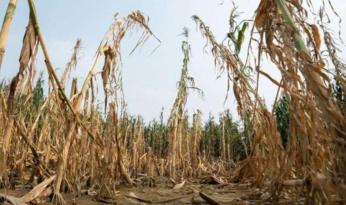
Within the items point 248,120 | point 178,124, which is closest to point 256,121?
point 248,120

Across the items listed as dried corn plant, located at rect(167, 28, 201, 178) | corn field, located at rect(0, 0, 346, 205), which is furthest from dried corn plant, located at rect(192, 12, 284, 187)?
dried corn plant, located at rect(167, 28, 201, 178)

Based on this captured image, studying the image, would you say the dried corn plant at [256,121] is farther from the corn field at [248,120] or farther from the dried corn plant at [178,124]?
the dried corn plant at [178,124]

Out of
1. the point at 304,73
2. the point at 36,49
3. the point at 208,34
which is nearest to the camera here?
the point at 304,73

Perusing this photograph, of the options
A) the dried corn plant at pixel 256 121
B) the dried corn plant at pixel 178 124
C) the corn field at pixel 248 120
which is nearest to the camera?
the corn field at pixel 248 120

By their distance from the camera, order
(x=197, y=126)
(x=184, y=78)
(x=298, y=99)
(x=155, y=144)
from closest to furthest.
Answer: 1. (x=298, y=99)
2. (x=184, y=78)
3. (x=197, y=126)
4. (x=155, y=144)

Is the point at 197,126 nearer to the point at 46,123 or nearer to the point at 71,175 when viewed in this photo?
the point at 46,123

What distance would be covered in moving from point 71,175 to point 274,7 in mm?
2043

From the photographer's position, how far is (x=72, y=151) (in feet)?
10.0

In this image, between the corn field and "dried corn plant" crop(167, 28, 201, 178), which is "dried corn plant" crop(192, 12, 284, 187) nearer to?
the corn field

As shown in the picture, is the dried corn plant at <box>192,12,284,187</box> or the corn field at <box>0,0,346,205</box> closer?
the corn field at <box>0,0,346,205</box>

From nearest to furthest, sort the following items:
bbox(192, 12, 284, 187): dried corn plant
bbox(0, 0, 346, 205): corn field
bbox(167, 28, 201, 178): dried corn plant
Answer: bbox(0, 0, 346, 205): corn field, bbox(192, 12, 284, 187): dried corn plant, bbox(167, 28, 201, 178): dried corn plant

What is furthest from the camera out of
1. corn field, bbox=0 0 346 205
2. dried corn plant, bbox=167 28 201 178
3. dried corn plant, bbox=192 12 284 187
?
dried corn plant, bbox=167 28 201 178

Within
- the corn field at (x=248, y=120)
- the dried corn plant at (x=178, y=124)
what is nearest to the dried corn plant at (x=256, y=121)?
the corn field at (x=248, y=120)

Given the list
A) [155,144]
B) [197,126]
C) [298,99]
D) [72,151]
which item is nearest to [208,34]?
[72,151]
